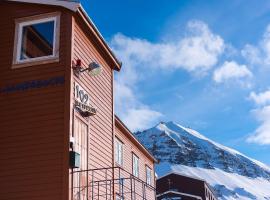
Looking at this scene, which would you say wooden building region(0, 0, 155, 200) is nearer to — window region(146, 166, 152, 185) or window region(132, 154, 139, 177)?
window region(132, 154, 139, 177)

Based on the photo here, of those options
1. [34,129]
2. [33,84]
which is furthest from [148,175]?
[34,129]

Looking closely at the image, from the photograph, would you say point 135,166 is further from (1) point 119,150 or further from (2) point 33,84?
(2) point 33,84

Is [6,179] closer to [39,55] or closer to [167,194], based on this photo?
[39,55]

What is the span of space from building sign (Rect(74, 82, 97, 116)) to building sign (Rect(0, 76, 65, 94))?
560 millimetres

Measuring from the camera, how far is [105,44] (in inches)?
647

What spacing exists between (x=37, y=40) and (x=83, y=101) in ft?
7.71

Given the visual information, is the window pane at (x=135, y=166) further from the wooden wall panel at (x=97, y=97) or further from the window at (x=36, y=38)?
the window at (x=36, y=38)

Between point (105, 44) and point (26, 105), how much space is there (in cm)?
426

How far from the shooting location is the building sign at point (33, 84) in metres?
13.4

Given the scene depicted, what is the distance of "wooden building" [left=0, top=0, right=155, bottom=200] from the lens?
1252 centimetres

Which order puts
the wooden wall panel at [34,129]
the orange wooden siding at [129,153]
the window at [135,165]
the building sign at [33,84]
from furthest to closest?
the window at [135,165], the orange wooden siding at [129,153], the building sign at [33,84], the wooden wall panel at [34,129]

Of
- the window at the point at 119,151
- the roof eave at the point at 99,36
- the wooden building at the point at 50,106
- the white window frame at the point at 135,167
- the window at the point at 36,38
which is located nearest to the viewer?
the wooden building at the point at 50,106

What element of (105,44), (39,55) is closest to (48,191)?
(39,55)

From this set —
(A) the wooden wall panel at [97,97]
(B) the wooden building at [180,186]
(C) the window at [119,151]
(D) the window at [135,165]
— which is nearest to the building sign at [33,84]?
(A) the wooden wall panel at [97,97]
